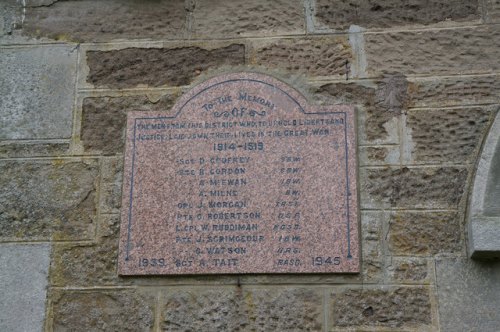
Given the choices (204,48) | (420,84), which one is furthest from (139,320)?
(420,84)

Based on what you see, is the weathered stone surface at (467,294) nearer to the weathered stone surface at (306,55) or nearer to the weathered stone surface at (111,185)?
the weathered stone surface at (306,55)

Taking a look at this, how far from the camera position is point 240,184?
3.71 metres

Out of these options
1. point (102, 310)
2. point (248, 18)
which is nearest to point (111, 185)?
point (102, 310)

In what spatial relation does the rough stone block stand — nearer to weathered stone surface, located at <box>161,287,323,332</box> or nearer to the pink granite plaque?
the pink granite plaque

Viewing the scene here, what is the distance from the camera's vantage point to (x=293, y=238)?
3.59 m

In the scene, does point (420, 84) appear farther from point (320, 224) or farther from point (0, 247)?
point (0, 247)

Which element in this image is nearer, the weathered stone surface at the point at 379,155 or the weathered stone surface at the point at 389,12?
the weathered stone surface at the point at 379,155

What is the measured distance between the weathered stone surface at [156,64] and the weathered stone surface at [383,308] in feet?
4.57

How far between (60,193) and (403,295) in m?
1.81

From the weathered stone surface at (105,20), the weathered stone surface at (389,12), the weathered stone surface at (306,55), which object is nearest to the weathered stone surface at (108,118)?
the weathered stone surface at (105,20)

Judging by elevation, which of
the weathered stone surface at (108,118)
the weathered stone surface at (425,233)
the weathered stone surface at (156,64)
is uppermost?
the weathered stone surface at (156,64)

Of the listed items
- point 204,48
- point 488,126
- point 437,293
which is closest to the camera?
point 437,293

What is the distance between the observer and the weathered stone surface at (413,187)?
12.0 feet

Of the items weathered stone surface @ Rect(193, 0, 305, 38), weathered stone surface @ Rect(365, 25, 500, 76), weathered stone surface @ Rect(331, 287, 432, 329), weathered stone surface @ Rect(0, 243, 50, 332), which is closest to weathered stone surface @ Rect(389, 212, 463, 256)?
weathered stone surface @ Rect(331, 287, 432, 329)
